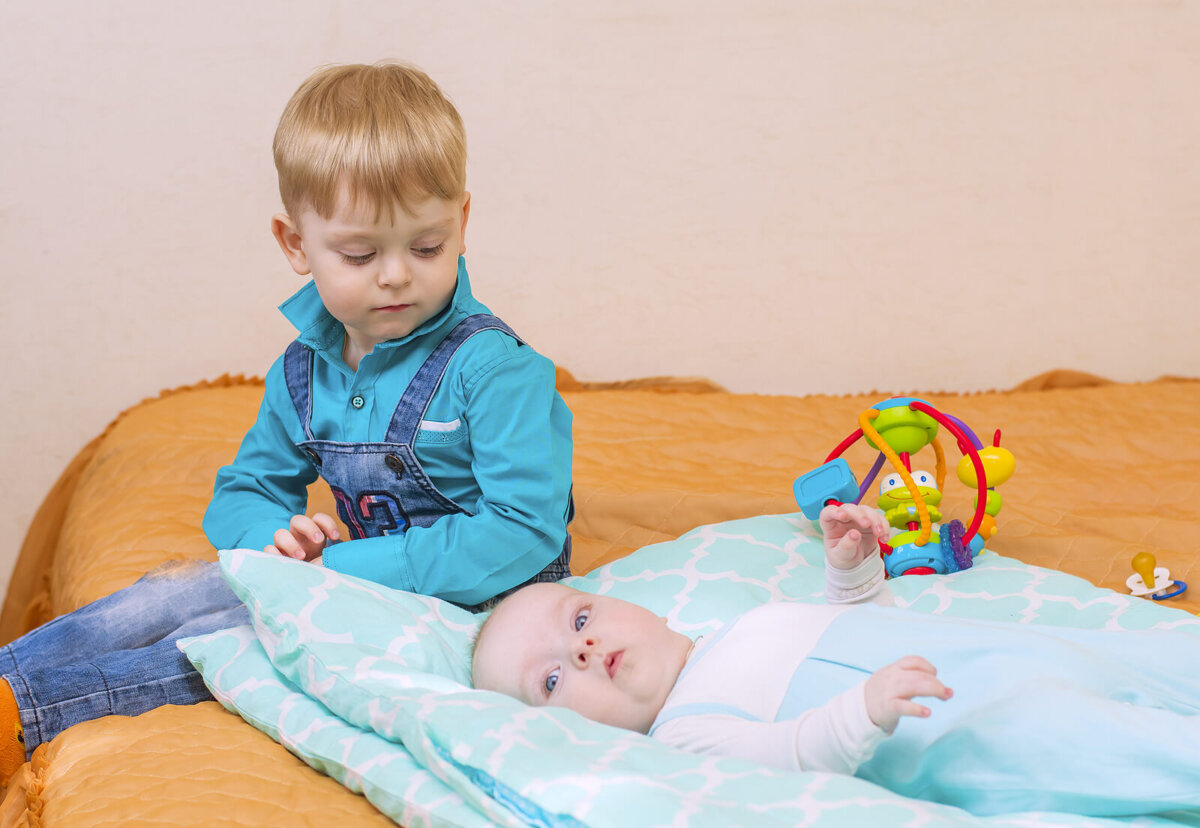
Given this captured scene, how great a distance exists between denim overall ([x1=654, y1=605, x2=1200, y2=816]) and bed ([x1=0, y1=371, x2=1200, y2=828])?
4.8 inches

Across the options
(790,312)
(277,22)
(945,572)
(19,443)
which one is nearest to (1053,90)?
(790,312)

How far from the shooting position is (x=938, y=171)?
238 centimetres

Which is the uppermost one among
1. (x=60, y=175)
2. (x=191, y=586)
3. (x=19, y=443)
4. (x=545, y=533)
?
(x=60, y=175)

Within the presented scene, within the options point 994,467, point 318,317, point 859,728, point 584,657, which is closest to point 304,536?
point 318,317

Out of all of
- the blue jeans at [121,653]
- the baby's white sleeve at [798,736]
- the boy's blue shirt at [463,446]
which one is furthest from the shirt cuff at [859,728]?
the blue jeans at [121,653]

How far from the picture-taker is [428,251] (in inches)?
44.6

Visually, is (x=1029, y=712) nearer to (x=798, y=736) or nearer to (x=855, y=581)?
(x=798, y=736)

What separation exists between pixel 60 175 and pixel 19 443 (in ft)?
1.87

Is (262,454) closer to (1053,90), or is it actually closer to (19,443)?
(19,443)

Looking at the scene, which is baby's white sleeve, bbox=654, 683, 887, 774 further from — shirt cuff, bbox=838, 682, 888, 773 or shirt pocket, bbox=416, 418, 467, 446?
shirt pocket, bbox=416, 418, 467, 446

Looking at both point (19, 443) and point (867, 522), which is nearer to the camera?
point (867, 522)

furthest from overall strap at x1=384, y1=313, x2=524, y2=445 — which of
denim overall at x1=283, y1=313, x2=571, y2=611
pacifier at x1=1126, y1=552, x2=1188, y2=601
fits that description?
pacifier at x1=1126, y1=552, x2=1188, y2=601

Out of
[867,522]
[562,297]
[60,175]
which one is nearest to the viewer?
[867,522]

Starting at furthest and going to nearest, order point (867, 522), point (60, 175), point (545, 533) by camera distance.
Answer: point (60, 175), point (545, 533), point (867, 522)
